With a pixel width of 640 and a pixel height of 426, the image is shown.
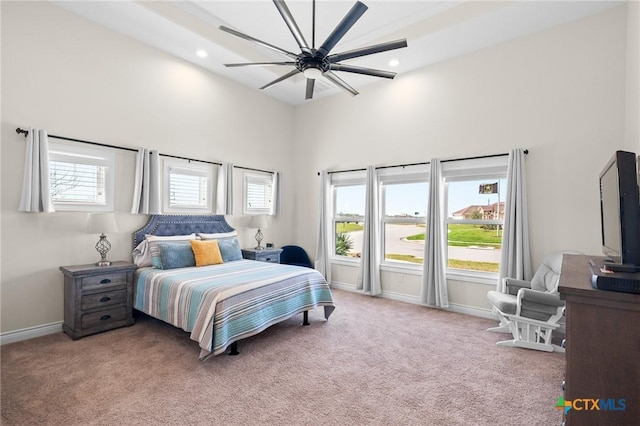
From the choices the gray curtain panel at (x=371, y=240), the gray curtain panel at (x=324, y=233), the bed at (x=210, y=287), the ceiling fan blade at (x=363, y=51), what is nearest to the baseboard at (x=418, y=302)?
the gray curtain panel at (x=371, y=240)

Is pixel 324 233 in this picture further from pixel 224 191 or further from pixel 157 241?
pixel 157 241

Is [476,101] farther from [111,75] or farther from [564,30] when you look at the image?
[111,75]

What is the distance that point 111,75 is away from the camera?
3717 mm

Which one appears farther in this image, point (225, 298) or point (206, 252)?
point (206, 252)

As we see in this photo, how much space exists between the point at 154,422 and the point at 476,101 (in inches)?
191

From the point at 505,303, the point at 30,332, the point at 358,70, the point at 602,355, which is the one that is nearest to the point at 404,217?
the point at 505,303

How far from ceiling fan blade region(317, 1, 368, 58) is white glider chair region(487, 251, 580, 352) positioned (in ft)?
9.21

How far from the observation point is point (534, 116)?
3676 millimetres

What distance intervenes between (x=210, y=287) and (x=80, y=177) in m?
2.20

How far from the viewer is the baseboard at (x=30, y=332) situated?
9.80ft

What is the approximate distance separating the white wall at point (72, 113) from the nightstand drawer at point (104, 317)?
1.71 ft

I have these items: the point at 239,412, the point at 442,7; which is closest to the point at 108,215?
the point at 239,412

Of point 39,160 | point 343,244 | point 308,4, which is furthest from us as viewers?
point 343,244

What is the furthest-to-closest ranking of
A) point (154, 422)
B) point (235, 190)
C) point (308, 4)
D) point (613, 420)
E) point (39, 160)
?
point (235, 190)
point (308, 4)
point (39, 160)
point (154, 422)
point (613, 420)
